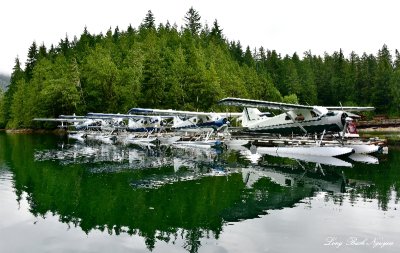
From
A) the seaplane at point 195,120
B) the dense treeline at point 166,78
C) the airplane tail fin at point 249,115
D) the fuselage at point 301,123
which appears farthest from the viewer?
the dense treeline at point 166,78

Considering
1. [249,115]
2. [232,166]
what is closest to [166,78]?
[249,115]

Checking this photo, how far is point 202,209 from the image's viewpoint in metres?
8.84

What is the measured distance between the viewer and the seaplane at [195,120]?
2514cm

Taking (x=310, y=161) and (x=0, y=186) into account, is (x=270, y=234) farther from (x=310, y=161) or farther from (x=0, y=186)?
(x=310, y=161)

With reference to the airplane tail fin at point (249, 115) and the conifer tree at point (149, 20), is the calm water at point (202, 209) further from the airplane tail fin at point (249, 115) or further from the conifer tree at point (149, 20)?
the conifer tree at point (149, 20)

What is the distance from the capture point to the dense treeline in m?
50.8

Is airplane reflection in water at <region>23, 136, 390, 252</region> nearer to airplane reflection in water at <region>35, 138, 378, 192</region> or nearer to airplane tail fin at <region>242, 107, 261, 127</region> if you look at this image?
airplane reflection in water at <region>35, 138, 378, 192</region>

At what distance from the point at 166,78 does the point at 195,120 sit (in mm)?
24203

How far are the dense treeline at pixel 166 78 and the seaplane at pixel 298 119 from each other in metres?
23.8

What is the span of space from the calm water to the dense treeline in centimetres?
3247

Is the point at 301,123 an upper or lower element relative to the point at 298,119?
lower

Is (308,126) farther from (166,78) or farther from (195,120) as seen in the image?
(166,78)

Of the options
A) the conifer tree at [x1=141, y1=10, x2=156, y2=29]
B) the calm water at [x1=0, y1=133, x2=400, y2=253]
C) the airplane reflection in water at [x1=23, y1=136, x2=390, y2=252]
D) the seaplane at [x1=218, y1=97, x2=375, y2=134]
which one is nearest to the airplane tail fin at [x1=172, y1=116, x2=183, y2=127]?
the seaplane at [x1=218, y1=97, x2=375, y2=134]

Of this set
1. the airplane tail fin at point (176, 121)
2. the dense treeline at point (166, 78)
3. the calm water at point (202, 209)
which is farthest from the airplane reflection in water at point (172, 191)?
the dense treeline at point (166, 78)
